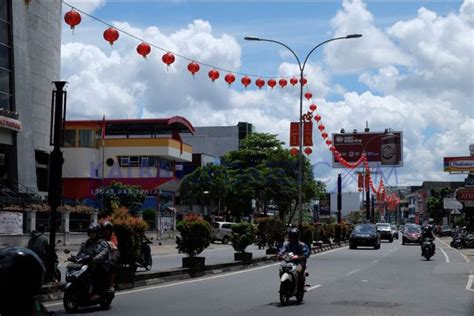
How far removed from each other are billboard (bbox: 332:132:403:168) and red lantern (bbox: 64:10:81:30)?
5685cm

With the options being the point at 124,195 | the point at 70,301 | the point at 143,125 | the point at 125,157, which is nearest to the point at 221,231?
the point at 124,195

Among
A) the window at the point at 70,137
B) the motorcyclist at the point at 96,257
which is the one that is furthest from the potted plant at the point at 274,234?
the window at the point at 70,137

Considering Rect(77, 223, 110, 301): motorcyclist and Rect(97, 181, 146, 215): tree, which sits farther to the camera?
Rect(97, 181, 146, 215): tree

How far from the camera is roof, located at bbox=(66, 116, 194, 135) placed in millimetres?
69500

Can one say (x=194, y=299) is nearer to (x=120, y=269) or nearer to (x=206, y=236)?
(x=120, y=269)

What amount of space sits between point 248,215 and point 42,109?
27194 mm

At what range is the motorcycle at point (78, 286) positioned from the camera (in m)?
11.4

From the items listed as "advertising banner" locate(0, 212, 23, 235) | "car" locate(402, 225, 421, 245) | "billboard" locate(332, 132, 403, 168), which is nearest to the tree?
"car" locate(402, 225, 421, 245)

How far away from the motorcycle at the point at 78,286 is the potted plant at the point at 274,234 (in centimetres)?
1974

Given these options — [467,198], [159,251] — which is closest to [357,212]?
[467,198]

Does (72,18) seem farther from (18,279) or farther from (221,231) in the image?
(221,231)

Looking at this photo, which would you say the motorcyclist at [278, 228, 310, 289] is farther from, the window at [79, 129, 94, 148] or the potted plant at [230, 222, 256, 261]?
the window at [79, 129, 94, 148]

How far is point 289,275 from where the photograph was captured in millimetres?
Result: 12820

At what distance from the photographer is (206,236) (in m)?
21.0
